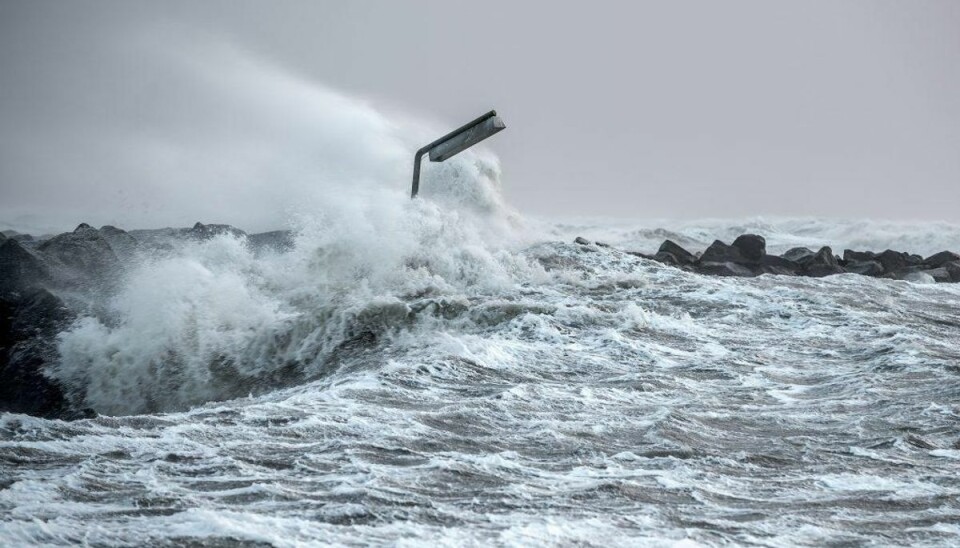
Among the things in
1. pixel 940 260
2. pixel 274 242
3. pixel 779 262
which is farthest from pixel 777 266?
pixel 274 242

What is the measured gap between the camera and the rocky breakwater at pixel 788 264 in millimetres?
15656

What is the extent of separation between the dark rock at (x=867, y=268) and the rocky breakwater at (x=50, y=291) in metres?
11.5

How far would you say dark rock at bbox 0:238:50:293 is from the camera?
28.7ft

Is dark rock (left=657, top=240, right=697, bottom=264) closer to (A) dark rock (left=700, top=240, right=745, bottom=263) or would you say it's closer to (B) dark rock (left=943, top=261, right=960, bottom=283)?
(A) dark rock (left=700, top=240, right=745, bottom=263)

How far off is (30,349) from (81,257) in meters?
1.98

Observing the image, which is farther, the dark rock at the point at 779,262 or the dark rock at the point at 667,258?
the dark rock at the point at 779,262

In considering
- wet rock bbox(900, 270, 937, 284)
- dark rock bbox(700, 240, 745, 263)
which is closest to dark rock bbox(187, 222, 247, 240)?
dark rock bbox(700, 240, 745, 263)

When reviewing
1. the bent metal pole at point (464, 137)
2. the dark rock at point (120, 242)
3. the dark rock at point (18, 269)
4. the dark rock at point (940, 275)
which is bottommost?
the dark rock at point (18, 269)

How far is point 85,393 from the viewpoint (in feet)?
24.0

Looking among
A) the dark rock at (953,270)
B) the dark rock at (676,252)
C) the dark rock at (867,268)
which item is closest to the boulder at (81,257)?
the dark rock at (676,252)

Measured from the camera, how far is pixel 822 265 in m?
16.1

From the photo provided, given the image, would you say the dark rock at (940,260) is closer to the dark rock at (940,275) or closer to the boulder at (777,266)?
the dark rock at (940,275)

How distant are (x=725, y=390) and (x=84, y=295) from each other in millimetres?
6477

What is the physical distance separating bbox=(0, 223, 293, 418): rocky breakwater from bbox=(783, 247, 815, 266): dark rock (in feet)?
33.7
